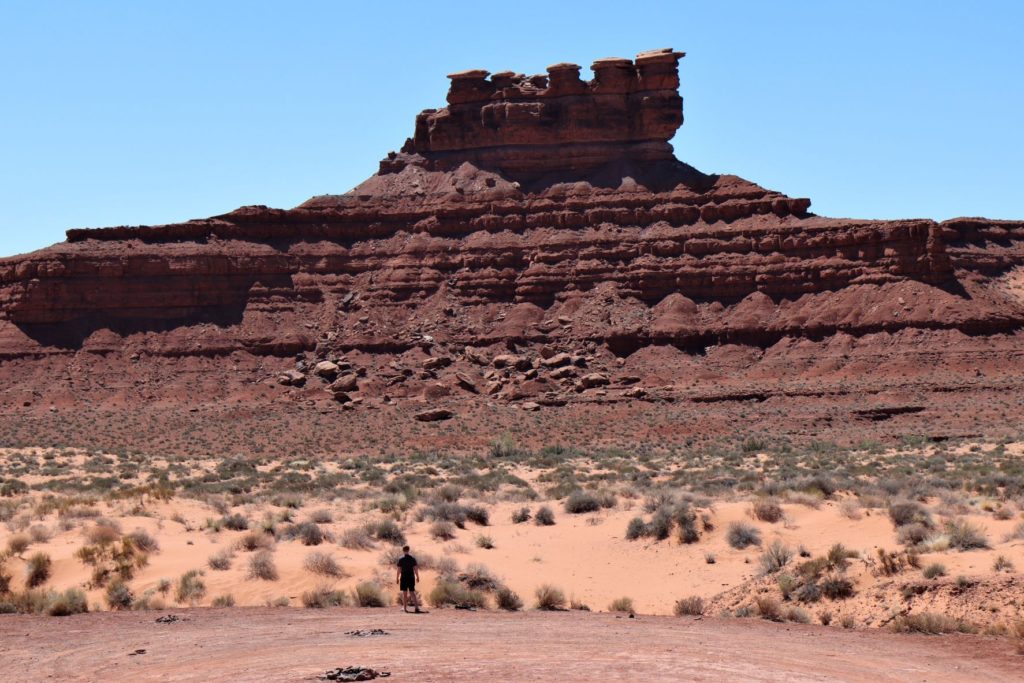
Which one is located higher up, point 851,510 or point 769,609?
point 851,510

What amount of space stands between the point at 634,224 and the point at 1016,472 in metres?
50.5

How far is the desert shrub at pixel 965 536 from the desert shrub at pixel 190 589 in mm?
11543

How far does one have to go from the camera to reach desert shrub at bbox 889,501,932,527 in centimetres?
2041

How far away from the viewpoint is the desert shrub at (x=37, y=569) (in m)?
20.4

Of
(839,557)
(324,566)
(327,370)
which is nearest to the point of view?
(839,557)

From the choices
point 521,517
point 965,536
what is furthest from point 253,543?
point 965,536

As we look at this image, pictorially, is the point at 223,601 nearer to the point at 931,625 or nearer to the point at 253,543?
the point at 253,543

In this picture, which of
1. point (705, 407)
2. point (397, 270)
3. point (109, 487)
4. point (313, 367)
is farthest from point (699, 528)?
point (397, 270)

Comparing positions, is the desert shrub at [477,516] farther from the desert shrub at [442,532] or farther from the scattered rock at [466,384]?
the scattered rock at [466,384]

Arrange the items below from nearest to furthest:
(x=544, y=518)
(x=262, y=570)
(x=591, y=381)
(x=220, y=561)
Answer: (x=262, y=570), (x=220, y=561), (x=544, y=518), (x=591, y=381)

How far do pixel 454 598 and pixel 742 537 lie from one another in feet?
17.6

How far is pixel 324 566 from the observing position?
20484mm

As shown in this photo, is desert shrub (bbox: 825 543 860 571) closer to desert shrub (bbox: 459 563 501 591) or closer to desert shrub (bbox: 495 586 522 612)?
desert shrub (bbox: 495 586 522 612)

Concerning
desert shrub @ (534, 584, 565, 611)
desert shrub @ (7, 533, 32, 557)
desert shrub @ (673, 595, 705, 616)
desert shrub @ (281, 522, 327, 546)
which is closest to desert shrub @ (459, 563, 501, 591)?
desert shrub @ (534, 584, 565, 611)
